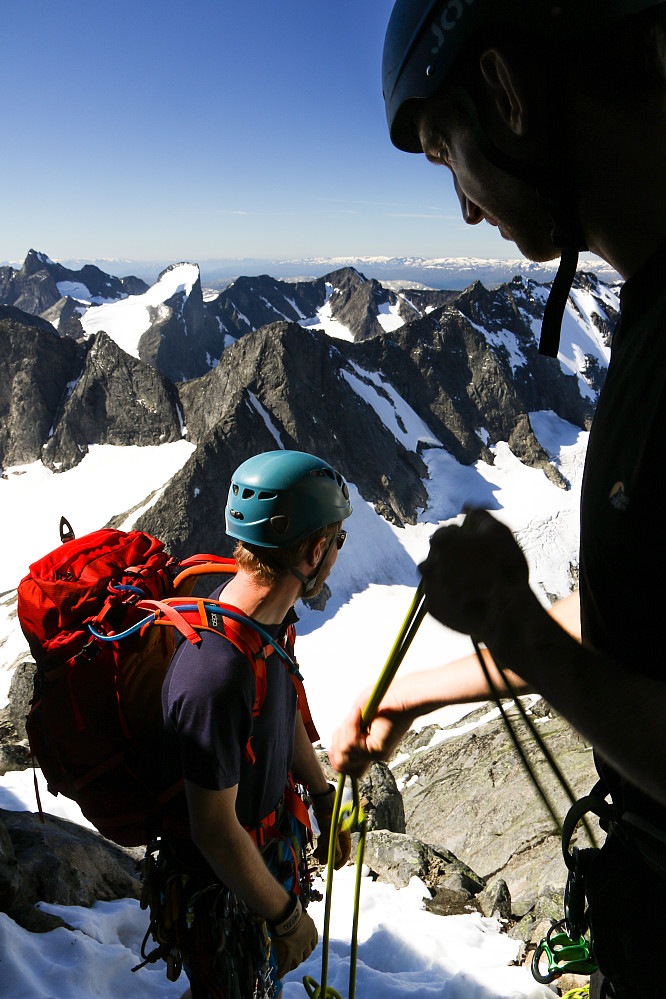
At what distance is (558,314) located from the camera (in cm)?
156

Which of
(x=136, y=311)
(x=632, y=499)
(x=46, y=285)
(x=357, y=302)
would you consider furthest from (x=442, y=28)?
(x=46, y=285)

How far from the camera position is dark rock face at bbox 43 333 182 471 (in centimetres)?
5359

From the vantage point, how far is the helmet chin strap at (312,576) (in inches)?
106

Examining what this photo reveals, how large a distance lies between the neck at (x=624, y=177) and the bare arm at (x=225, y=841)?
7.55 feet

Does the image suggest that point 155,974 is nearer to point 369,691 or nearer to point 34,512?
point 369,691

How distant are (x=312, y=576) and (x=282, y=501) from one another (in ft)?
1.36

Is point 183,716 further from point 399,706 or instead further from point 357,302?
point 357,302

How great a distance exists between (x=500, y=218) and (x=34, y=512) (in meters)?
57.1

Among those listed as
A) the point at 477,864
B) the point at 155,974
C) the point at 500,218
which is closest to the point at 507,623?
the point at 500,218

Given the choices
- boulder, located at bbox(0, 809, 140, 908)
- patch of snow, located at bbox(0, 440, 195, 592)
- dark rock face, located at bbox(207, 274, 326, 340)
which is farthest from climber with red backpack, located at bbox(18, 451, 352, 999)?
dark rock face, located at bbox(207, 274, 326, 340)

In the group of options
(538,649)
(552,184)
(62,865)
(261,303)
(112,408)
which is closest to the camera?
(538,649)

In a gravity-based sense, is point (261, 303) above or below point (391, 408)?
above

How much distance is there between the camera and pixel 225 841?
7.38ft

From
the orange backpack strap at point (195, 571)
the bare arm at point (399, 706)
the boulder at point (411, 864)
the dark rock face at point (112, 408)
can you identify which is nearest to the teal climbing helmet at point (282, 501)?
the orange backpack strap at point (195, 571)
